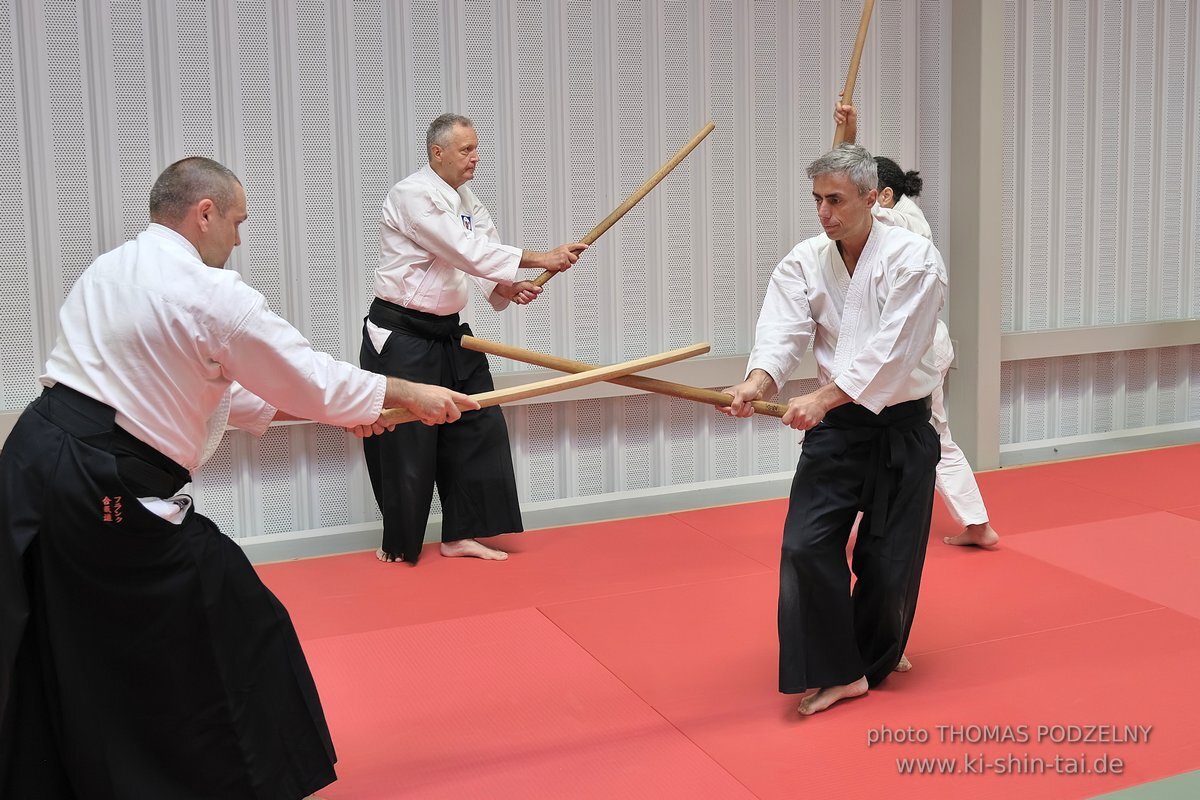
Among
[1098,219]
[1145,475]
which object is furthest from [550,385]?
[1098,219]

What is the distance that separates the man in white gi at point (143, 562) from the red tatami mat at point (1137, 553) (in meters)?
3.05

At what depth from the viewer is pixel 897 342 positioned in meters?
3.11

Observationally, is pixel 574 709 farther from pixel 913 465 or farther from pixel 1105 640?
pixel 1105 640

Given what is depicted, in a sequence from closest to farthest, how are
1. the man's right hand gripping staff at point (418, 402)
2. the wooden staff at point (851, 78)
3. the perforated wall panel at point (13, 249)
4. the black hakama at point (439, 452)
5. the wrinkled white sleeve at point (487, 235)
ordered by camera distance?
the man's right hand gripping staff at point (418, 402) < the wooden staff at point (851, 78) < the perforated wall panel at point (13, 249) < the black hakama at point (439, 452) < the wrinkled white sleeve at point (487, 235)

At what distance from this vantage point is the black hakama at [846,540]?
3178 mm

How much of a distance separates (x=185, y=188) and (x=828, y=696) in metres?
2.07

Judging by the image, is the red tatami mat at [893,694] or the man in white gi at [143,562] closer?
the man in white gi at [143,562]

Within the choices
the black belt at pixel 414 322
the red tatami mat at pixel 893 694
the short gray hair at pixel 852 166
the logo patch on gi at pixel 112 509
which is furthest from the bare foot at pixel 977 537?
the logo patch on gi at pixel 112 509

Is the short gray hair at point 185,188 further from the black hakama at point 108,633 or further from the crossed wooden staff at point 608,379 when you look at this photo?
the crossed wooden staff at point 608,379

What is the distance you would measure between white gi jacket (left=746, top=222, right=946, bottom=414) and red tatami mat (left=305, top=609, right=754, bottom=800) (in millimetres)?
1036

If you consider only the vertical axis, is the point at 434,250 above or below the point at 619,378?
above

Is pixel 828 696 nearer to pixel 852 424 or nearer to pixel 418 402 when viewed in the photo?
pixel 852 424

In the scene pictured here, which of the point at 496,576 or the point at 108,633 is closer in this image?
the point at 108,633

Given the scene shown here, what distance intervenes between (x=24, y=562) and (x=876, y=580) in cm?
211
